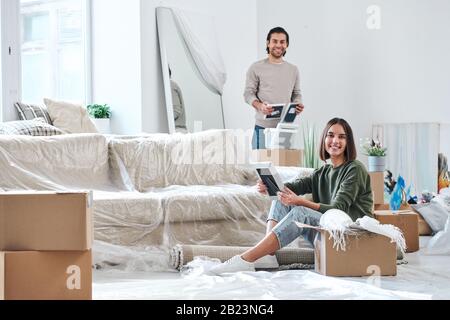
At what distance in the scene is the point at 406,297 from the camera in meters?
2.69

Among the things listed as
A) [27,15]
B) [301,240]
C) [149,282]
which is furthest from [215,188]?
[27,15]

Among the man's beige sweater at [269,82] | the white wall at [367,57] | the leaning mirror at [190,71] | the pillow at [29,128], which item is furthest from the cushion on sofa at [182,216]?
the white wall at [367,57]

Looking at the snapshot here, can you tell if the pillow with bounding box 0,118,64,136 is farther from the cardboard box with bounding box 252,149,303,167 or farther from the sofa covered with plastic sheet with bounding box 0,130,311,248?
the cardboard box with bounding box 252,149,303,167

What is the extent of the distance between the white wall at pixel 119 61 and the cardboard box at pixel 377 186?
1859 mm

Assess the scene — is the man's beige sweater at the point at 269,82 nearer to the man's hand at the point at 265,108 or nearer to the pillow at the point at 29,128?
the man's hand at the point at 265,108

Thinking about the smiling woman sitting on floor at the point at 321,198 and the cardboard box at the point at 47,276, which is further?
the smiling woman sitting on floor at the point at 321,198

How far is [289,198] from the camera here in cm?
330

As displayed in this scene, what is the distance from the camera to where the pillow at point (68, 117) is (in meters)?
4.64

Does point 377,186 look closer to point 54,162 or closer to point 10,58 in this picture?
point 54,162

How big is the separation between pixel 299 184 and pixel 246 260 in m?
0.49

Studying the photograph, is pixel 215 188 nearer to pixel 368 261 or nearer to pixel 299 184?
pixel 299 184

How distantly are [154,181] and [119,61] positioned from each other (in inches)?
66.1

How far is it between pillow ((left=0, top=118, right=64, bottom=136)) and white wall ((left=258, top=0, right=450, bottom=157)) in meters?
2.85

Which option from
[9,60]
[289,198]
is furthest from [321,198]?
[9,60]
